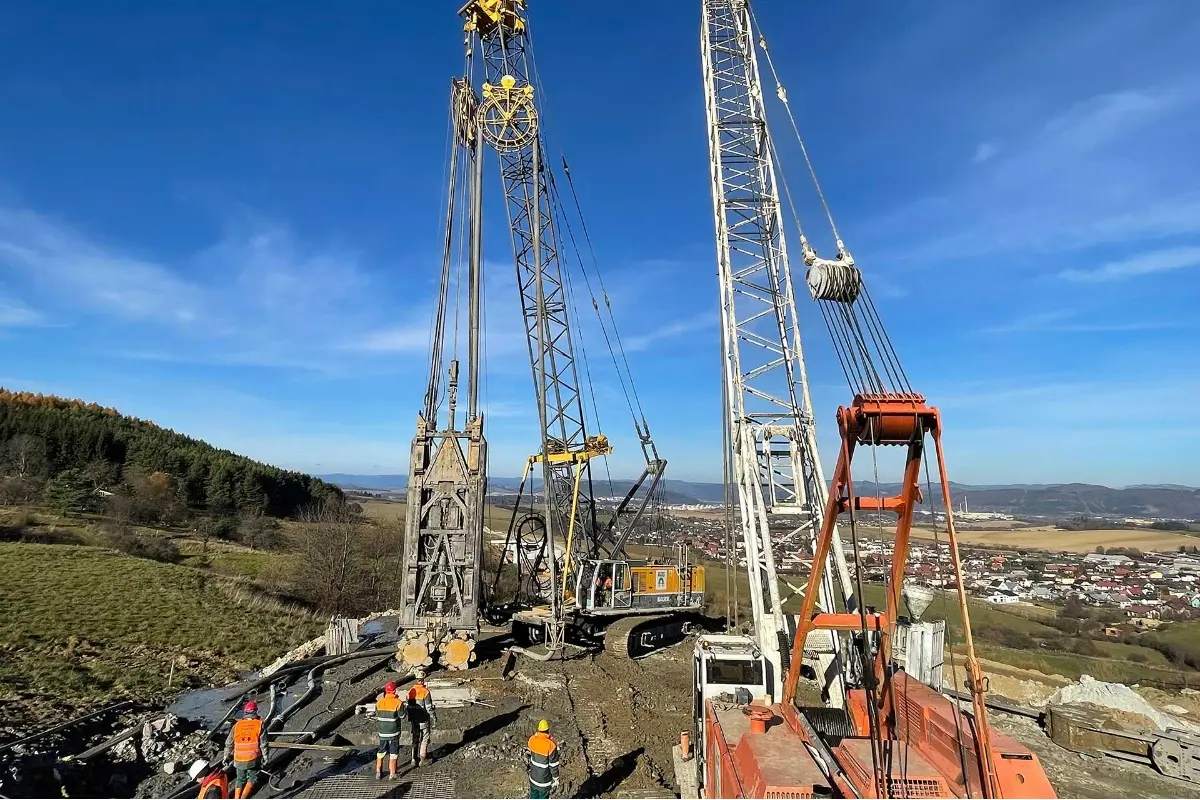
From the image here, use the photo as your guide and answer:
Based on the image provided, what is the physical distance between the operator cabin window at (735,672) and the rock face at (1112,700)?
8.94 m

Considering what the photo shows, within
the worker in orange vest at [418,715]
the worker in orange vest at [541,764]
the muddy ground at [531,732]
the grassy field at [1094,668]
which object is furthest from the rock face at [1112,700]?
the worker in orange vest at [418,715]

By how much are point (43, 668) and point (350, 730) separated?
11.6m

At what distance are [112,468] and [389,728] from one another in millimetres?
61514

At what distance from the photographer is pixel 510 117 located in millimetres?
21797

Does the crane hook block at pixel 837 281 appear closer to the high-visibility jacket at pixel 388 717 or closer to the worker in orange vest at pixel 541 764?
the worker in orange vest at pixel 541 764

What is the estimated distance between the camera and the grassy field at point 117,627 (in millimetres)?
16188

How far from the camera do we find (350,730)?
1144 centimetres

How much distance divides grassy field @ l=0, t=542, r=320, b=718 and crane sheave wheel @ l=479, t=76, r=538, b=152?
62.5 feet

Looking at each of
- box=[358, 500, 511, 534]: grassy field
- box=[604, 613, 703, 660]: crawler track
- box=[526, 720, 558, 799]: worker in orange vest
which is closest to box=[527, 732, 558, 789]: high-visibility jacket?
box=[526, 720, 558, 799]: worker in orange vest

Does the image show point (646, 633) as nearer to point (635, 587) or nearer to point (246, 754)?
point (635, 587)

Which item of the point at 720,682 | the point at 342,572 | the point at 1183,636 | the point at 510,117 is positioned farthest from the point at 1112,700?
the point at 342,572

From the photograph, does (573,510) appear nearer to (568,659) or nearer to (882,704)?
(568,659)

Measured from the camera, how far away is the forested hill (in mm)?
48531

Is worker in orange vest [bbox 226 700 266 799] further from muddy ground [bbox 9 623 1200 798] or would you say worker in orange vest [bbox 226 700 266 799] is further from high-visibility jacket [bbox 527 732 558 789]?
high-visibility jacket [bbox 527 732 558 789]
